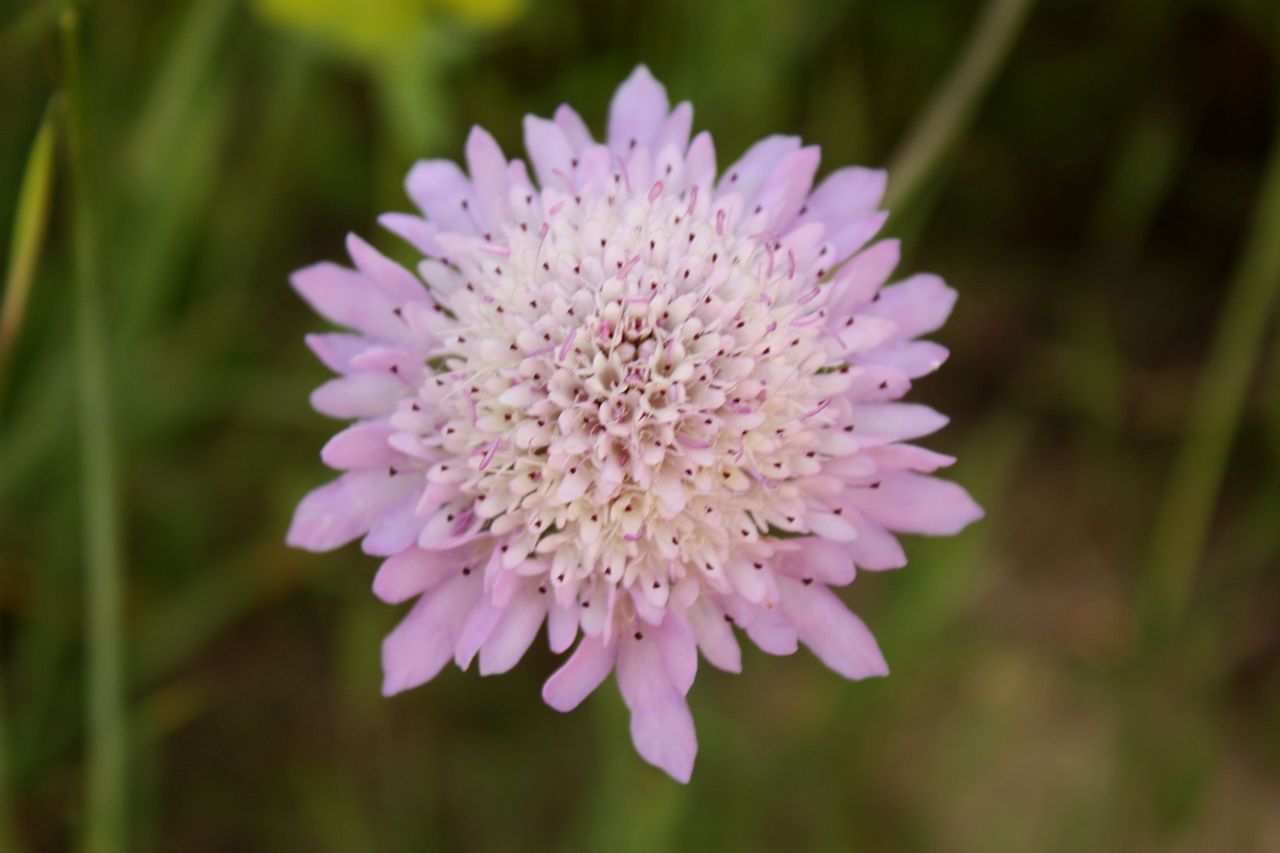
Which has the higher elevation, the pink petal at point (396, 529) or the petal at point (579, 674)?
the pink petal at point (396, 529)

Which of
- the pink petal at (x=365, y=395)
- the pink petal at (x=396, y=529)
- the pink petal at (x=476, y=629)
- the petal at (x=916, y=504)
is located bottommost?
the petal at (x=916, y=504)

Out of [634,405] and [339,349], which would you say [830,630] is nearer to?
[634,405]

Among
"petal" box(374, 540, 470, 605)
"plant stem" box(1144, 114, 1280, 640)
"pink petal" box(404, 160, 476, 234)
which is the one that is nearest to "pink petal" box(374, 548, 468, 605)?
"petal" box(374, 540, 470, 605)

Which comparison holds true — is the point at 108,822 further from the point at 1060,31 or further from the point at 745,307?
the point at 1060,31

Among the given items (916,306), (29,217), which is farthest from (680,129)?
(29,217)

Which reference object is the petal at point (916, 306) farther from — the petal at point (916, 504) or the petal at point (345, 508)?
the petal at point (345, 508)

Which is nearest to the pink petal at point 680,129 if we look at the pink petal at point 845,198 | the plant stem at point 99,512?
the pink petal at point 845,198

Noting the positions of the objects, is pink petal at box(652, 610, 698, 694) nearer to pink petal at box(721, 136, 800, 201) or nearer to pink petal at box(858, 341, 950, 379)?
pink petal at box(858, 341, 950, 379)

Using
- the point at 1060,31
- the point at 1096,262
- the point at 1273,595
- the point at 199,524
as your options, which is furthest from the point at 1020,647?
the point at 199,524

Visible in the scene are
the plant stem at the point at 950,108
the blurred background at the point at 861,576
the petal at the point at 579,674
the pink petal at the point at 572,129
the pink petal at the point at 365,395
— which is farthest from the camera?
the blurred background at the point at 861,576

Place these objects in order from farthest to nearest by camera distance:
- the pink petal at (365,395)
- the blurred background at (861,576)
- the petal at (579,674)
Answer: the blurred background at (861,576), the pink petal at (365,395), the petal at (579,674)
